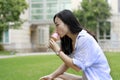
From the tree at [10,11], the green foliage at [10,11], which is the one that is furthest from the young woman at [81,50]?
the green foliage at [10,11]

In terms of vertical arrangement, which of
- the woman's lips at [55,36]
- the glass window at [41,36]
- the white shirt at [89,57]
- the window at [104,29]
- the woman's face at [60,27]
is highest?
the woman's face at [60,27]

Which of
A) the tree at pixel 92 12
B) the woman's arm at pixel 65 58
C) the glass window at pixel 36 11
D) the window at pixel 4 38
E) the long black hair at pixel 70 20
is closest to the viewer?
the woman's arm at pixel 65 58

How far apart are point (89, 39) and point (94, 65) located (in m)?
0.27

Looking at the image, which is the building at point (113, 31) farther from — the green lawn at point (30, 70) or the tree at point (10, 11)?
the green lawn at point (30, 70)

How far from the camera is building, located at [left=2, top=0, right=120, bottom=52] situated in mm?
43406

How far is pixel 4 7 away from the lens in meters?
30.8

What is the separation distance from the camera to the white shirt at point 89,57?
396cm

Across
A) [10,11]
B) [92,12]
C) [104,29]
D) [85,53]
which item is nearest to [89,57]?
[85,53]

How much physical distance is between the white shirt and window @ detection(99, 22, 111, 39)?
38.7 m

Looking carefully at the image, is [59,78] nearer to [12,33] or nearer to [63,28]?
[63,28]

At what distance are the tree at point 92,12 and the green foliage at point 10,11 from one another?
9584 millimetres

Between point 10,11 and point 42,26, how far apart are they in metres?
16.2

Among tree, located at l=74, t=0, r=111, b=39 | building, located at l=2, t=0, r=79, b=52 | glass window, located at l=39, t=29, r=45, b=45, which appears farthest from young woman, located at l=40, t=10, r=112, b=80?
glass window, located at l=39, t=29, r=45, b=45

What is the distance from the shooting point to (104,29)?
43094mm
